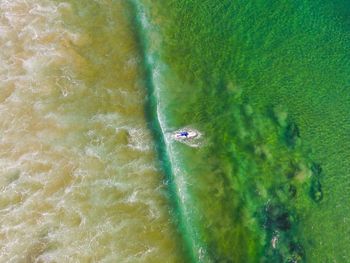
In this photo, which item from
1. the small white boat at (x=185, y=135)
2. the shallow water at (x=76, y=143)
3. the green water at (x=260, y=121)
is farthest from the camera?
the small white boat at (x=185, y=135)

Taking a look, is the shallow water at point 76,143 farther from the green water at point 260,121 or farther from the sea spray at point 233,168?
the green water at point 260,121

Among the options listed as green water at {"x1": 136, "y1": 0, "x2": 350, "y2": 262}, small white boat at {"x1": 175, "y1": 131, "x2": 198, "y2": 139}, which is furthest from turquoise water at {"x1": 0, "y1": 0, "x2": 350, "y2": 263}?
small white boat at {"x1": 175, "y1": 131, "x2": 198, "y2": 139}

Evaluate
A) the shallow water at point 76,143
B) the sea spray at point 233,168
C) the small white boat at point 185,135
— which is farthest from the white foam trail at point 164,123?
the shallow water at point 76,143

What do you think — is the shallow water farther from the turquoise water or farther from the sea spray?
the sea spray

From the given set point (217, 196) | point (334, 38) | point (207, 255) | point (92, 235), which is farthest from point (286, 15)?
point (92, 235)

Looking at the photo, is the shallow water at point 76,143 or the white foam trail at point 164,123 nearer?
the shallow water at point 76,143

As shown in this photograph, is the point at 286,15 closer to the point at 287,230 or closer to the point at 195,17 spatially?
the point at 195,17
